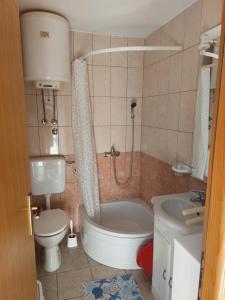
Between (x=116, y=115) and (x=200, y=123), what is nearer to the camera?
(x=200, y=123)

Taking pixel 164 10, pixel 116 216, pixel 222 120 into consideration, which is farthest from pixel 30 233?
pixel 164 10

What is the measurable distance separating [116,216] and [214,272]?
212 centimetres

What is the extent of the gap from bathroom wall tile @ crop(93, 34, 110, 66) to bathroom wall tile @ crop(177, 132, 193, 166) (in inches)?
48.5

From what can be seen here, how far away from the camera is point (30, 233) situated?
1024 mm

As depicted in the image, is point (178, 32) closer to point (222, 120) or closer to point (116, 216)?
point (222, 120)

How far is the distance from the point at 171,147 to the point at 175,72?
69 cm

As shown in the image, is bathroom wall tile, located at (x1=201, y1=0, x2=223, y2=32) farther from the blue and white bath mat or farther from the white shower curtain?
the blue and white bath mat

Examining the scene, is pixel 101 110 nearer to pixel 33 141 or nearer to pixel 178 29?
pixel 33 141

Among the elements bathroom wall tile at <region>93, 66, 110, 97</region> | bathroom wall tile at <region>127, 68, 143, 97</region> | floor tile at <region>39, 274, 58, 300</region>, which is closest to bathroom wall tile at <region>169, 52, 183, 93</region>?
bathroom wall tile at <region>127, 68, 143, 97</region>

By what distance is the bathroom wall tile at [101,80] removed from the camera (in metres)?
2.45

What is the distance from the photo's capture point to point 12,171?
2.49ft

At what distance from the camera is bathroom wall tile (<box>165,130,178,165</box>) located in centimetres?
200

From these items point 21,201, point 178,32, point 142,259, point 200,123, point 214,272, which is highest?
point 178,32

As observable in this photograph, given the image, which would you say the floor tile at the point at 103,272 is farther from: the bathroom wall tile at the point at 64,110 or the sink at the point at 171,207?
the bathroom wall tile at the point at 64,110
